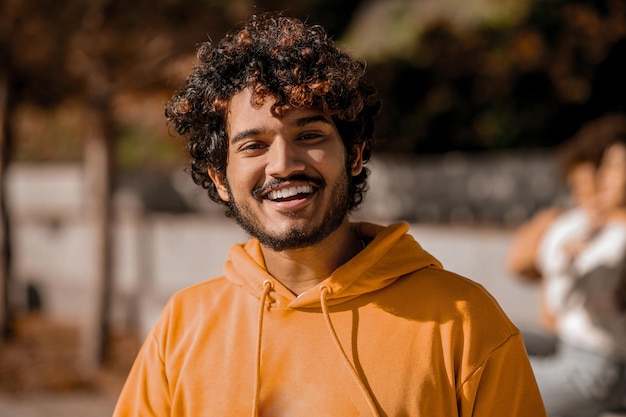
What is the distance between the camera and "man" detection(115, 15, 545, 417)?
1.72m

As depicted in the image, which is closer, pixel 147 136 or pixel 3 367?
pixel 3 367

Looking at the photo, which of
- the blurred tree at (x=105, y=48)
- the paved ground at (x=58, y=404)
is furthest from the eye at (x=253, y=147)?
the blurred tree at (x=105, y=48)

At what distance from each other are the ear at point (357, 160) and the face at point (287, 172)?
9 cm

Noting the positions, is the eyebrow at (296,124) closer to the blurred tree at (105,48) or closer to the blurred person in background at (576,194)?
the blurred person in background at (576,194)

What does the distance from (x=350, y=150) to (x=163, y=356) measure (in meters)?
0.66

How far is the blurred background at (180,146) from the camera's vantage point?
6.69 m

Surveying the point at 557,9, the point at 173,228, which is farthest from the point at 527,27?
the point at 173,228

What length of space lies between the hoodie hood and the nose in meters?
0.26

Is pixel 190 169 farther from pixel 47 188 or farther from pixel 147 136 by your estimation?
pixel 147 136

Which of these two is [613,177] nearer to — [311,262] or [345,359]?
[311,262]

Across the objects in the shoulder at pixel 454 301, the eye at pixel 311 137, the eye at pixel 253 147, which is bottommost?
the shoulder at pixel 454 301

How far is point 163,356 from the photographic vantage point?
194 cm

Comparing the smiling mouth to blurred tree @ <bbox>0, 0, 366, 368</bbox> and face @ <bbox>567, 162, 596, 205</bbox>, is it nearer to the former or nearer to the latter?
face @ <bbox>567, 162, 596, 205</bbox>

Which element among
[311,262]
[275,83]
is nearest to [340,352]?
[311,262]
